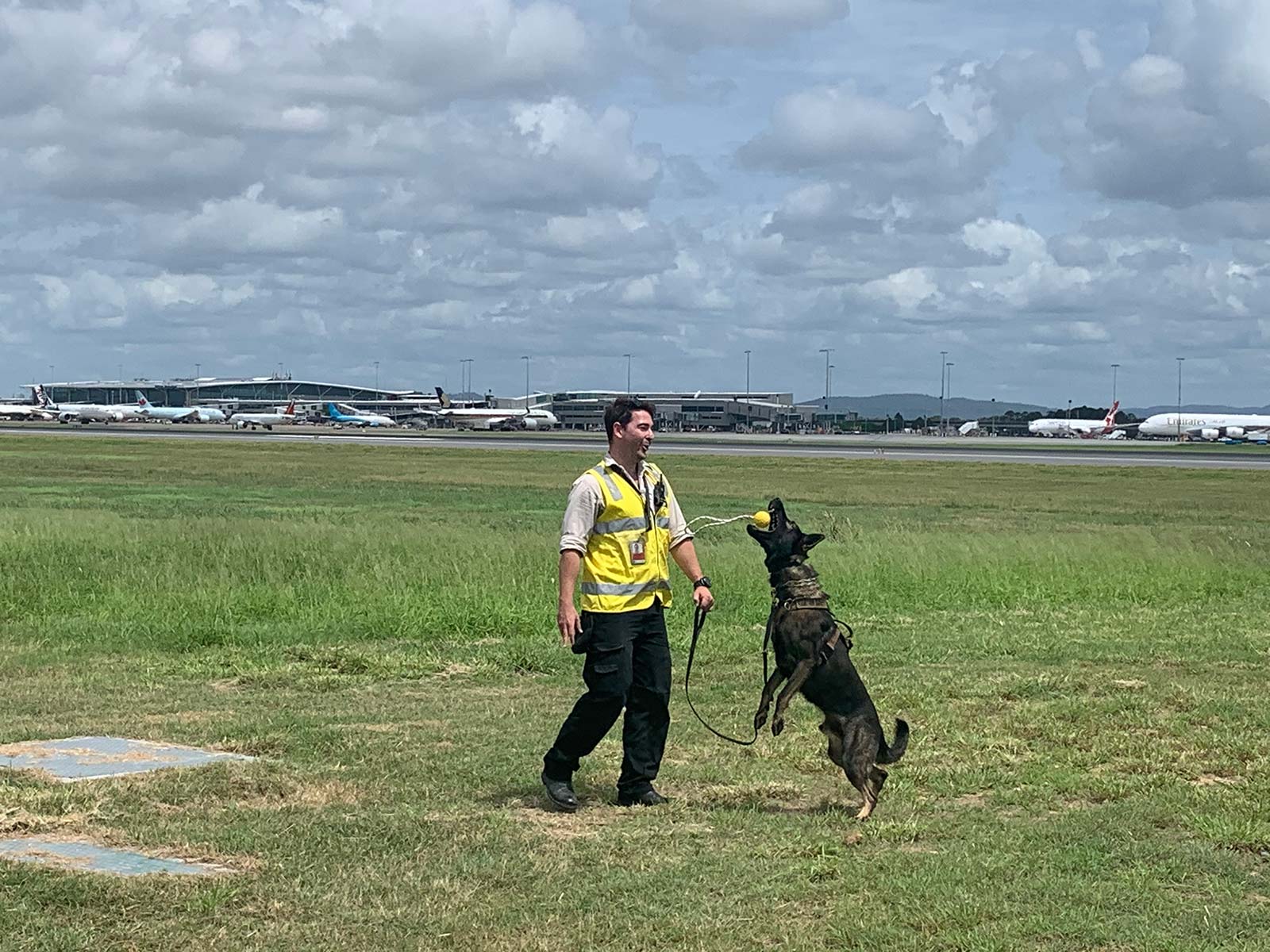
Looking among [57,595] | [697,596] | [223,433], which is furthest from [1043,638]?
[223,433]

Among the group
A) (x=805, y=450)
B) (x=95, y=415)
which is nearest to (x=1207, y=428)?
(x=805, y=450)

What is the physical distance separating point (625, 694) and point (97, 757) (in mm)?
3556

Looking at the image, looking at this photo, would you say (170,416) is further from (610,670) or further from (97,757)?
(610,670)

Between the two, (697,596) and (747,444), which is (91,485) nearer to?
(697,596)

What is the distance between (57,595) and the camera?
1945 centimetres

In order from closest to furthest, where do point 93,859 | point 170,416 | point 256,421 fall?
point 93,859, point 256,421, point 170,416

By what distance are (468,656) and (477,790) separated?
6501 millimetres

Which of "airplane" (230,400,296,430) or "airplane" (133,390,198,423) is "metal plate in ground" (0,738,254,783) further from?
"airplane" (133,390,198,423)

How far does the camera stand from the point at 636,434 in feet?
29.9

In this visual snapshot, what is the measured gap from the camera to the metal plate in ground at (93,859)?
291 inches

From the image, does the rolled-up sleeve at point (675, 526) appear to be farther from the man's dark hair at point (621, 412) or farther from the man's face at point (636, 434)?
the man's dark hair at point (621, 412)

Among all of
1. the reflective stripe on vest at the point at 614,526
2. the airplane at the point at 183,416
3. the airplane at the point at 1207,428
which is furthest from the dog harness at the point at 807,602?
the airplane at the point at 183,416

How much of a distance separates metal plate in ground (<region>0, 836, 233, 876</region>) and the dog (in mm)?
3199

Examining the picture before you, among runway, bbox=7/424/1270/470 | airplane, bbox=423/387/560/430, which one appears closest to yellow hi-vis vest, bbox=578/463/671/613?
runway, bbox=7/424/1270/470
